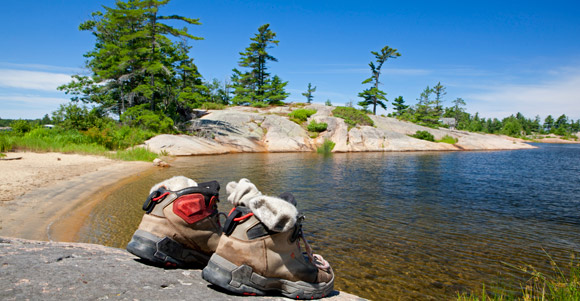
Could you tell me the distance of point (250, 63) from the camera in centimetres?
4769

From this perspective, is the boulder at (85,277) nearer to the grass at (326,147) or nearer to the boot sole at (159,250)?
the boot sole at (159,250)

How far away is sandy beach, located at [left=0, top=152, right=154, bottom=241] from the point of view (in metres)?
5.68

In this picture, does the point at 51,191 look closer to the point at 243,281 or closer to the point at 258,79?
the point at 243,281

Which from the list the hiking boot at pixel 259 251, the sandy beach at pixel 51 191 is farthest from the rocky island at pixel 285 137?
the hiking boot at pixel 259 251

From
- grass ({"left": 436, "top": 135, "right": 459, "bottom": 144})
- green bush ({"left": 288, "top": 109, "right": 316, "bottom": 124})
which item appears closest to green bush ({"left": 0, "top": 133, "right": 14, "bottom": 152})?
green bush ({"left": 288, "top": 109, "right": 316, "bottom": 124})

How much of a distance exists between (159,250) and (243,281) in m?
0.76

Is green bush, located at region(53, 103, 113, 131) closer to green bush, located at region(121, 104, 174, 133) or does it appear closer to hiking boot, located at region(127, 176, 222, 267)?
green bush, located at region(121, 104, 174, 133)

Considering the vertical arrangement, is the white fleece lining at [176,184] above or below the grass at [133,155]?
above

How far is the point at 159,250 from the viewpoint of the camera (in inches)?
92.8

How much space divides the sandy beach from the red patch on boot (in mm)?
4343

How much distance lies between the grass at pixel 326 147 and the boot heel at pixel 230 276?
1072 inches

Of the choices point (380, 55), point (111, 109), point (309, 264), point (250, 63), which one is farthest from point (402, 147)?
point (309, 264)

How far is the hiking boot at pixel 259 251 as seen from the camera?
210cm

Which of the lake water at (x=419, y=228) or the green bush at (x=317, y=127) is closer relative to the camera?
the lake water at (x=419, y=228)
